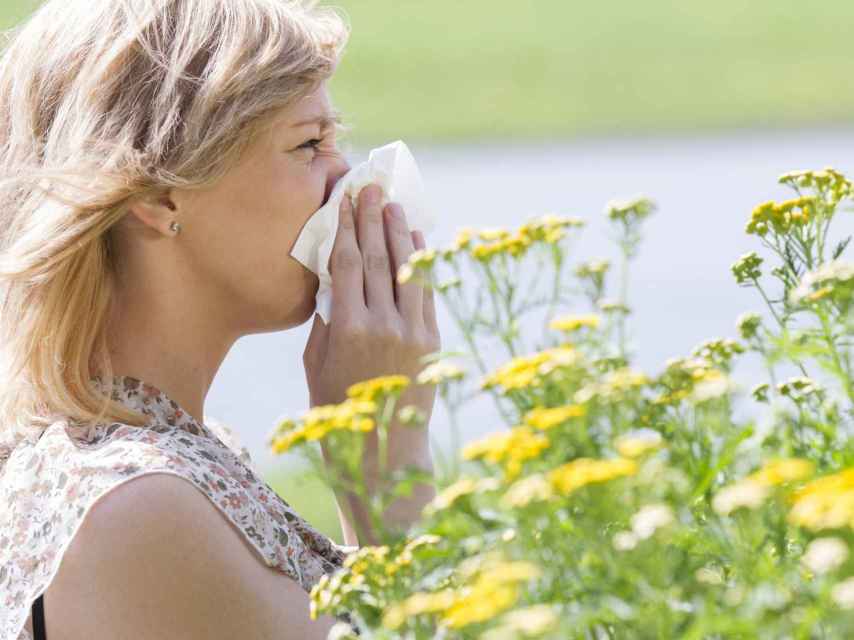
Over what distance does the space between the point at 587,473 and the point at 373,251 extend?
0.94 metres

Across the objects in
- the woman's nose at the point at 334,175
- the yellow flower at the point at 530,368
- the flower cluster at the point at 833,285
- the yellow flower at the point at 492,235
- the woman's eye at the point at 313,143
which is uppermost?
the woman's eye at the point at 313,143

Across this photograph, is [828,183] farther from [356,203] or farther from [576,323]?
[356,203]

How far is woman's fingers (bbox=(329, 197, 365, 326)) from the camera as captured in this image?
1.46m

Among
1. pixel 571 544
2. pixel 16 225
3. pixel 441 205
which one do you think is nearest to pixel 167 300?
pixel 16 225

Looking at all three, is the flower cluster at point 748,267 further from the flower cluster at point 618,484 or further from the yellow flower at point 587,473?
the yellow flower at point 587,473

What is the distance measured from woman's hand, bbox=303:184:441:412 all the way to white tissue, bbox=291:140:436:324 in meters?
0.01

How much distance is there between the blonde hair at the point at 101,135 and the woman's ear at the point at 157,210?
0.05 ft

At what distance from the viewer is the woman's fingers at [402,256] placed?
149 cm

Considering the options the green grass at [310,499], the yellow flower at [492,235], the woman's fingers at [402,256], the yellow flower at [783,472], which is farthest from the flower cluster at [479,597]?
the green grass at [310,499]

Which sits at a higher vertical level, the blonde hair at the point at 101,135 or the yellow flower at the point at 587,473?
the blonde hair at the point at 101,135

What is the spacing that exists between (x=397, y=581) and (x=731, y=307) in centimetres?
528

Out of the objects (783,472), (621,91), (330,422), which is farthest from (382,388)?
(621,91)

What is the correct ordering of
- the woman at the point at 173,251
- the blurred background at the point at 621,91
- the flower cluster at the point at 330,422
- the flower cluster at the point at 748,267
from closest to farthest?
the flower cluster at the point at 330,422, the flower cluster at the point at 748,267, the woman at the point at 173,251, the blurred background at the point at 621,91

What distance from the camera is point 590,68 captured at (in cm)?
1320
